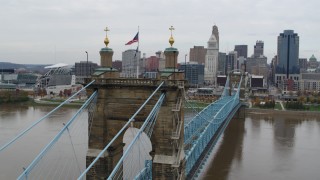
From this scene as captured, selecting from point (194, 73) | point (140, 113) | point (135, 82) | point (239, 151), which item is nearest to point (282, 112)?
point (239, 151)

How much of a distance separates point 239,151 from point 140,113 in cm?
2395

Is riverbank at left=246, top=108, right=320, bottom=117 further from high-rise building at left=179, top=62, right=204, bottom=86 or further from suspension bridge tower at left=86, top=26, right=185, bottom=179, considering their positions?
high-rise building at left=179, top=62, right=204, bottom=86

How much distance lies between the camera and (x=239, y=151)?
3922 centimetres

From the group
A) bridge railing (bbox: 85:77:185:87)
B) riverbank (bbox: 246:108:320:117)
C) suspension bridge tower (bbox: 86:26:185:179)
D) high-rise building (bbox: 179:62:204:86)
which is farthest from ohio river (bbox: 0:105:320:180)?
high-rise building (bbox: 179:62:204:86)

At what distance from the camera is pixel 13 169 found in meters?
28.5

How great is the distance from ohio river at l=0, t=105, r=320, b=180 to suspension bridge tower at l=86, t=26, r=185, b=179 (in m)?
2.28

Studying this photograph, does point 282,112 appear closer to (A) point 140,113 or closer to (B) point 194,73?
(A) point 140,113

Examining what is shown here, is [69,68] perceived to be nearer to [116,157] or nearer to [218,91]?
[218,91]

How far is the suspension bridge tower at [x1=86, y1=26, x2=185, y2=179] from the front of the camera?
16.8m

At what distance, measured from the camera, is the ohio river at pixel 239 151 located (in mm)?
29844

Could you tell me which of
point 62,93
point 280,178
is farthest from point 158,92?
point 62,93

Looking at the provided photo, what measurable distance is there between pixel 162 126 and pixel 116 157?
3.05m

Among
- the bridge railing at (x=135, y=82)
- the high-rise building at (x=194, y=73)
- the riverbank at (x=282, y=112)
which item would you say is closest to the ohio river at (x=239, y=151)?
the bridge railing at (x=135, y=82)

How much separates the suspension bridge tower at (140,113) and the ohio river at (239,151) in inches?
89.6
